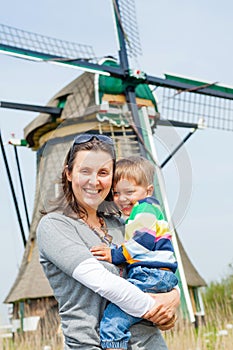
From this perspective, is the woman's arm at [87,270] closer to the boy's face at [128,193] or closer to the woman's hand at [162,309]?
the woman's hand at [162,309]

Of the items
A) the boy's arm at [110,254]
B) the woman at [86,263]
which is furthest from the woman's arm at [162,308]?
the boy's arm at [110,254]

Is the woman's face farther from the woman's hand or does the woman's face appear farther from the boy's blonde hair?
the woman's hand

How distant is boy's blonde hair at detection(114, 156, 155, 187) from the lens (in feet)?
6.53

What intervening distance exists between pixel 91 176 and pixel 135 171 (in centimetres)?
13

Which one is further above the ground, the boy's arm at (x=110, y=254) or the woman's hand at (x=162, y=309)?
the boy's arm at (x=110, y=254)

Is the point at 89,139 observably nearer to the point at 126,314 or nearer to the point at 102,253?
the point at 102,253

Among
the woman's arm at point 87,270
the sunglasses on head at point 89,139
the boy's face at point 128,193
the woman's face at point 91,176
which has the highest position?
the sunglasses on head at point 89,139

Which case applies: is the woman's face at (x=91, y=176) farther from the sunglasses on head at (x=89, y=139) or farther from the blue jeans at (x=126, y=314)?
the blue jeans at (x=126, y=314)

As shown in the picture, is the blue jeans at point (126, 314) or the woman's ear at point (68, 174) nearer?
the blue jeans at point (126, 314)

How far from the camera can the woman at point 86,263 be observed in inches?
74.6

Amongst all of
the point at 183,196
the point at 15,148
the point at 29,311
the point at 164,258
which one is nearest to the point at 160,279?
the point at 164,258

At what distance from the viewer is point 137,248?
6.38ft

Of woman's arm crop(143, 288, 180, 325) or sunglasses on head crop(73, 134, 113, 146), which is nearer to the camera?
woman's arm crop(143, 288, 180, 325)

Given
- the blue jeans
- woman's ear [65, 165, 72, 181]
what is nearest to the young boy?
the blue jeans
